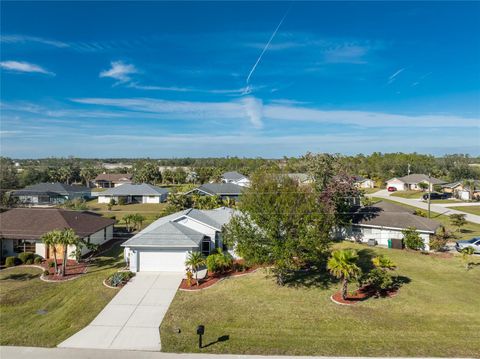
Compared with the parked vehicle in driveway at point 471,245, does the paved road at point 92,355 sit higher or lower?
lower

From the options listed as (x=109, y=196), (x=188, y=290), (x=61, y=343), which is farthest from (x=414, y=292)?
(x=109, y=196)

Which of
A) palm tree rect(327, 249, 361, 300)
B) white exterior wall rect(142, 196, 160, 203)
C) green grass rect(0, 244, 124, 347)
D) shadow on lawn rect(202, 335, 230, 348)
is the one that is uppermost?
palm tree rect(327, 249, 361, 300)

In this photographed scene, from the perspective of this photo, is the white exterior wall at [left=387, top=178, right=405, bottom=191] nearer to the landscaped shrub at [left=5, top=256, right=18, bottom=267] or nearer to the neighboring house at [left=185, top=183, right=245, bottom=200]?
the neighboring house at [left=185, top=183, right=245, bottom=200]

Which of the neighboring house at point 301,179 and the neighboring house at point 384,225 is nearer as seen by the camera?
the neighboring house at point 301,179

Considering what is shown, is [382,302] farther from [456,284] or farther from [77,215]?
[77,215]

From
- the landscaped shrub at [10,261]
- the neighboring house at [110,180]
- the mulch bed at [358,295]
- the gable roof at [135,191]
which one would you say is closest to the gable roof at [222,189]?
the gable roof at [135,191]

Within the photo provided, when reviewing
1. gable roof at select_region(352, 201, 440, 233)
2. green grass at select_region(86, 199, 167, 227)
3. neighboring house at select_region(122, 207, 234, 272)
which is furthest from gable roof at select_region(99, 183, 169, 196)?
gable roof at select_region(352, 201, 440, 233)

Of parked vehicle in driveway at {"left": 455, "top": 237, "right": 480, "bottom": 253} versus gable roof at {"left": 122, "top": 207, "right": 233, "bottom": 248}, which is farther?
parked vehicle in driveway at {"left": 455, "top": 237, "right": 480, "bottom": 253}

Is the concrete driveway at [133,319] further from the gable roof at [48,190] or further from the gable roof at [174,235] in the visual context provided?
the gable roof at [48,190]
